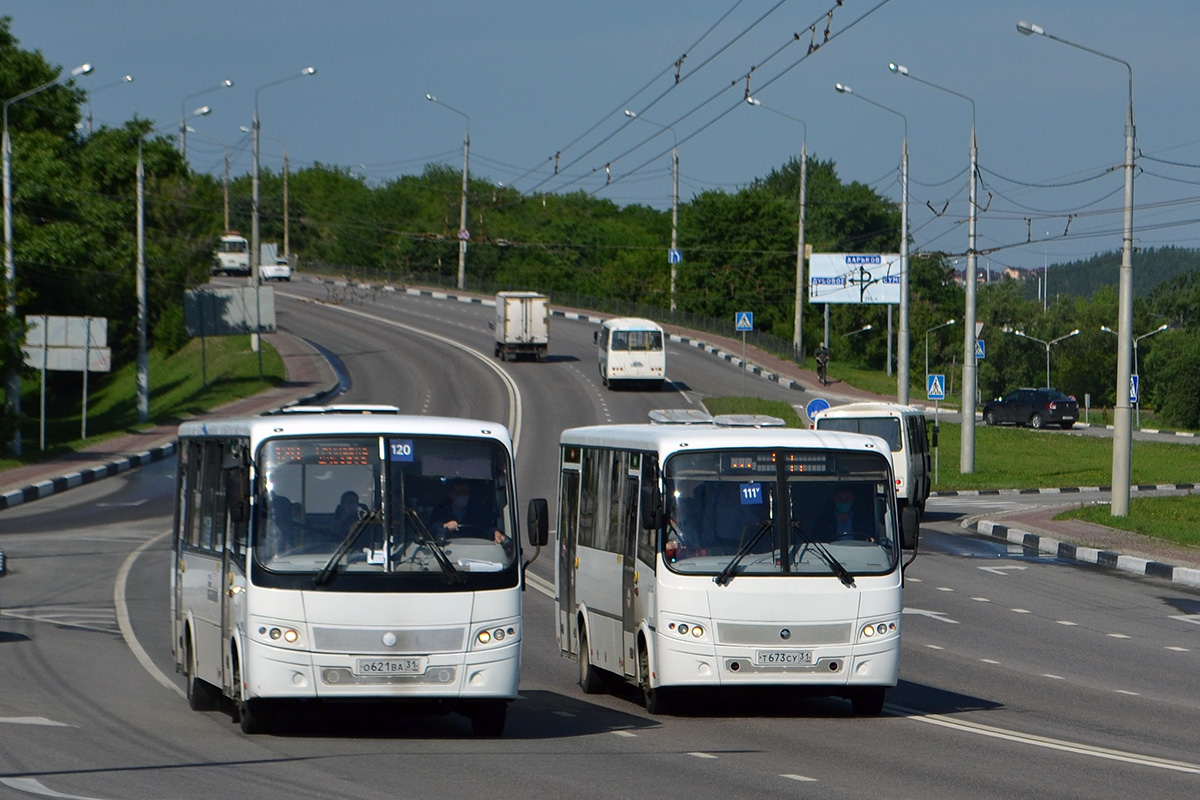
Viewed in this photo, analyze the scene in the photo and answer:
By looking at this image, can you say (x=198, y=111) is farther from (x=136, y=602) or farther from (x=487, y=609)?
(x=487, y=609)

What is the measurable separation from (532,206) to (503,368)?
87231mm

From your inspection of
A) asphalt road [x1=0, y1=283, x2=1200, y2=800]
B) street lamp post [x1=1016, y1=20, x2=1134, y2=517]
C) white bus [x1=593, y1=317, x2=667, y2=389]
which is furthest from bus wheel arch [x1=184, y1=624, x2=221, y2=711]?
white bus [x1=593, y1=317, x2=667, y2=389]

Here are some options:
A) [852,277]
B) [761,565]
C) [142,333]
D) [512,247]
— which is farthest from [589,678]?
[512,247]

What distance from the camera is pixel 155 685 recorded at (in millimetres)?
13336

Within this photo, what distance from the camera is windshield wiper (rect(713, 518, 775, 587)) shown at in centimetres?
1161

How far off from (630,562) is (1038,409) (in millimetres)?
53005

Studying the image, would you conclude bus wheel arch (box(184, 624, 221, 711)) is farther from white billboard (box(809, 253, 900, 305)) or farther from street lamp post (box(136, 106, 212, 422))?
white billboard (box(809, 253, 900, 305))

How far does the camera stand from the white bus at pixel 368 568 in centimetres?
1016

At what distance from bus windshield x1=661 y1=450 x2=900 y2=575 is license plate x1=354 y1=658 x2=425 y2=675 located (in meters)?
2.37

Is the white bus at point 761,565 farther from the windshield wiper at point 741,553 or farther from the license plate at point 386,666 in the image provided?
the license plate at point 386,666

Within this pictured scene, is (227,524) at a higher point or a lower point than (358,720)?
higher

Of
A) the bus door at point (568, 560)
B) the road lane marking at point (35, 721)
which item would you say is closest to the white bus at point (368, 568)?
the road lane marking at point (35, 721)

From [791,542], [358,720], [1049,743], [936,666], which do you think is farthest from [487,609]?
[936,666]

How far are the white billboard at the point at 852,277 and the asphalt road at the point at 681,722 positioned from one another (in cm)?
5927
